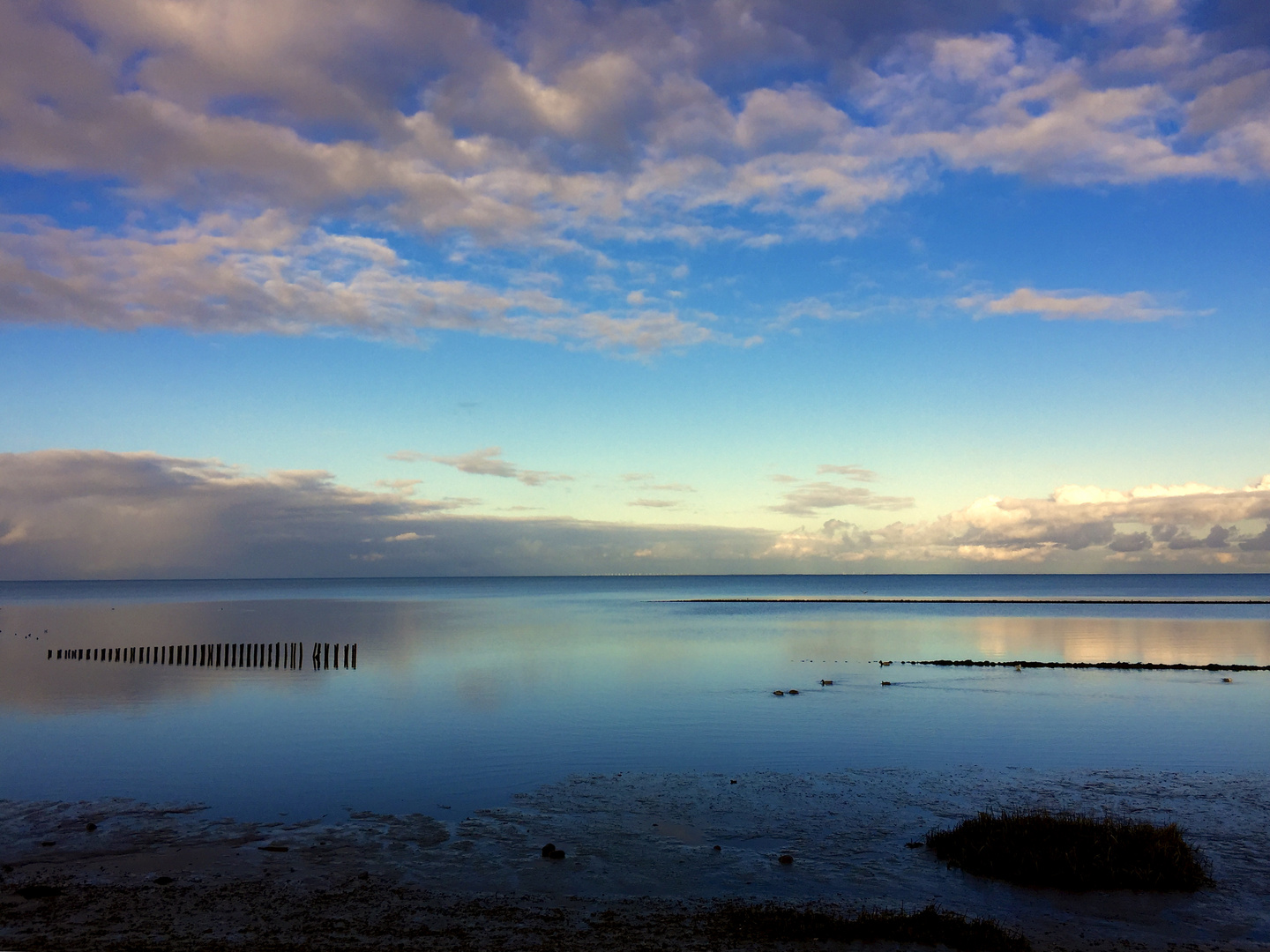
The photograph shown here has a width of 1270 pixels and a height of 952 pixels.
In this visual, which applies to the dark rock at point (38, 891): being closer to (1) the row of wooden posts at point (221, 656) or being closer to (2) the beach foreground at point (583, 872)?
(2) the beach foreground at point (583, 872)

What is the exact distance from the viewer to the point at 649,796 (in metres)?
23.3

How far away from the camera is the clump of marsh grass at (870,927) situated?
43.6 feet

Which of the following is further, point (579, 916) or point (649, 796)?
point (649, 796)

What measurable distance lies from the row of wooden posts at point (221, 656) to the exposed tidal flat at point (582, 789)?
6.87 ft

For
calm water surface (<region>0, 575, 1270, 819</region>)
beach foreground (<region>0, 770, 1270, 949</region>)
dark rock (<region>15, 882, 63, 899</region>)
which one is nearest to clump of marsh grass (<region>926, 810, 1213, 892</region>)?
beach foreground (<region>0, 770, 1270, 949</region>)

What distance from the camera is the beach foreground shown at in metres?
13.7

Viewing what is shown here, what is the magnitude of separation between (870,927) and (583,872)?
5790 millimetres

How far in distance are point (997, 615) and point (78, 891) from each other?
11141 cm

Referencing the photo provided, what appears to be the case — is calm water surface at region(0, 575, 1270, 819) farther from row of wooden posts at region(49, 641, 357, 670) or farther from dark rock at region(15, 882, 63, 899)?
dark rock at region(15, 882, 63, 899)

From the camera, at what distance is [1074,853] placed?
16438 millimetres

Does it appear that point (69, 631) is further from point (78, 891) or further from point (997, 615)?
point (997, 615)

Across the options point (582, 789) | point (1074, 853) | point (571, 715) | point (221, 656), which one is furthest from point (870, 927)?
point (221, 656)

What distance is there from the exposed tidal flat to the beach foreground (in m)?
0.08

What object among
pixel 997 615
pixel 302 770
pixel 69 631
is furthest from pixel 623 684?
pixel 997 615
